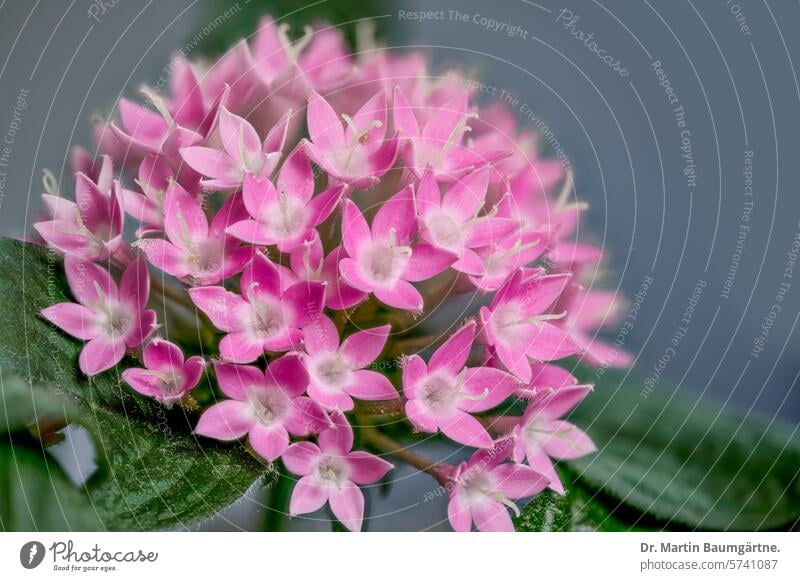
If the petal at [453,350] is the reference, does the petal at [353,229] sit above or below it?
above

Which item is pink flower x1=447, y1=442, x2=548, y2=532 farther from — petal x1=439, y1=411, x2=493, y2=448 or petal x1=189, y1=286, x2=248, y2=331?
petal x1=189, y1=286, x2=248, y2=331

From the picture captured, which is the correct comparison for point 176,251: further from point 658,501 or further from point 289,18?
point 658,501

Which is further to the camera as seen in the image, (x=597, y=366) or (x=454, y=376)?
(x=597, y=366)

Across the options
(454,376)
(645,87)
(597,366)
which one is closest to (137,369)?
(454,376)

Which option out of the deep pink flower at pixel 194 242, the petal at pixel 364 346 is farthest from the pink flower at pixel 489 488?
the deep pink flower at pixel 194 242
